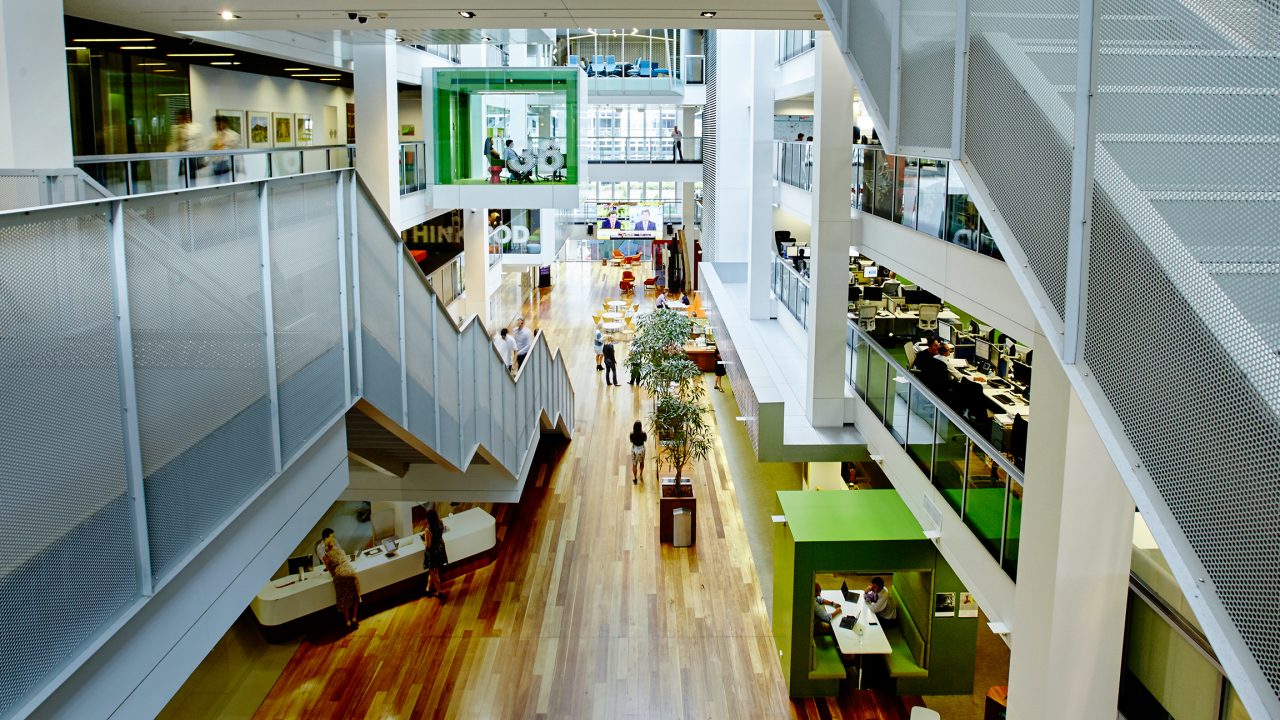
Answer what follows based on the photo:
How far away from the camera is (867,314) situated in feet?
48.3

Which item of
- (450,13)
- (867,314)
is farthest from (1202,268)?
(867,314)

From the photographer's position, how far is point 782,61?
1808 centimetres

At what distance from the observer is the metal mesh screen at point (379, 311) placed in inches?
227

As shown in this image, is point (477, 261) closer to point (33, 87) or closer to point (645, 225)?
point (33, 87)

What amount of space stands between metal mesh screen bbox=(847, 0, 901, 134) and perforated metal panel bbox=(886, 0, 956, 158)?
6.4 inches

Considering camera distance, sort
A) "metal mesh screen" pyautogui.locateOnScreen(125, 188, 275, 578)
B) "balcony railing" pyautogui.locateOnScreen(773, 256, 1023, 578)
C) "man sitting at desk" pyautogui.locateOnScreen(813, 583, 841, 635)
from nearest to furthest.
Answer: "metal mesh screen" pyautogui.locateOnScreen(125, 188, 275, 578) < "balcony railing" pyautogui.locateOnScreen(773, 256, 1023, 578) < "man sitting at desk" pyautogui.locateOnScreen(813, 583, 841, 635)

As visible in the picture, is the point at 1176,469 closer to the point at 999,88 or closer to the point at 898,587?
the point at 999,88

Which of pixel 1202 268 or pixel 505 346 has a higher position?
pixel 1202 268

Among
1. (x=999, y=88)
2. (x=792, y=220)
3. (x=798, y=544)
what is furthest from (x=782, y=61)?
(x=999, y=88)

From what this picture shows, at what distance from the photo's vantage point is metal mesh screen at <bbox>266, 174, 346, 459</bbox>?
457cm

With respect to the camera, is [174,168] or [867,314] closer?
[174,168]

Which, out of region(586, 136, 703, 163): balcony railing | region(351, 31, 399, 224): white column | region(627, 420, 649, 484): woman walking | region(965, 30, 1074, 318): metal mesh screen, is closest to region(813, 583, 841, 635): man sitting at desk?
region(627, 420, 649, 484): woman walking

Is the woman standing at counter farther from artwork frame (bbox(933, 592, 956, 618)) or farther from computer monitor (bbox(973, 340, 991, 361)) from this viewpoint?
computer monitor (bbox(973, 340, 991, 361))

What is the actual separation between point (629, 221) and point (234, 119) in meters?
29.9
